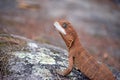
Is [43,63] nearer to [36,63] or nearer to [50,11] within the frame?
[36,63]

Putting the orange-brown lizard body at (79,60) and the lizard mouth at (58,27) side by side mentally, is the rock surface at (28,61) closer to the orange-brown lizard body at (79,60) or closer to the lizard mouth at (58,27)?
the orange-brown lizard body at (79,60)

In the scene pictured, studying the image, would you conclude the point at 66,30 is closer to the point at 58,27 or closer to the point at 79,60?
the point at 58,27

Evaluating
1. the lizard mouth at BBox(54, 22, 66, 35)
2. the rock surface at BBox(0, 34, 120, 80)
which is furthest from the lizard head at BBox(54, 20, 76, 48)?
the rock surface at BBox(0, 34, 120, 80)

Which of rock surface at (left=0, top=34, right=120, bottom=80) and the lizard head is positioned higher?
the lizard head

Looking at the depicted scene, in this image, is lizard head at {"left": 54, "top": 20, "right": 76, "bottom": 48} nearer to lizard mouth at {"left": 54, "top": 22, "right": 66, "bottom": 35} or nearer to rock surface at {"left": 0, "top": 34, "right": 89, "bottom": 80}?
lizard mouth at {"left": 54, "top": 22, "right": 66, "bottom": 35}

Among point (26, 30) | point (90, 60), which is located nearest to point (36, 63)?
point (90, 60)
